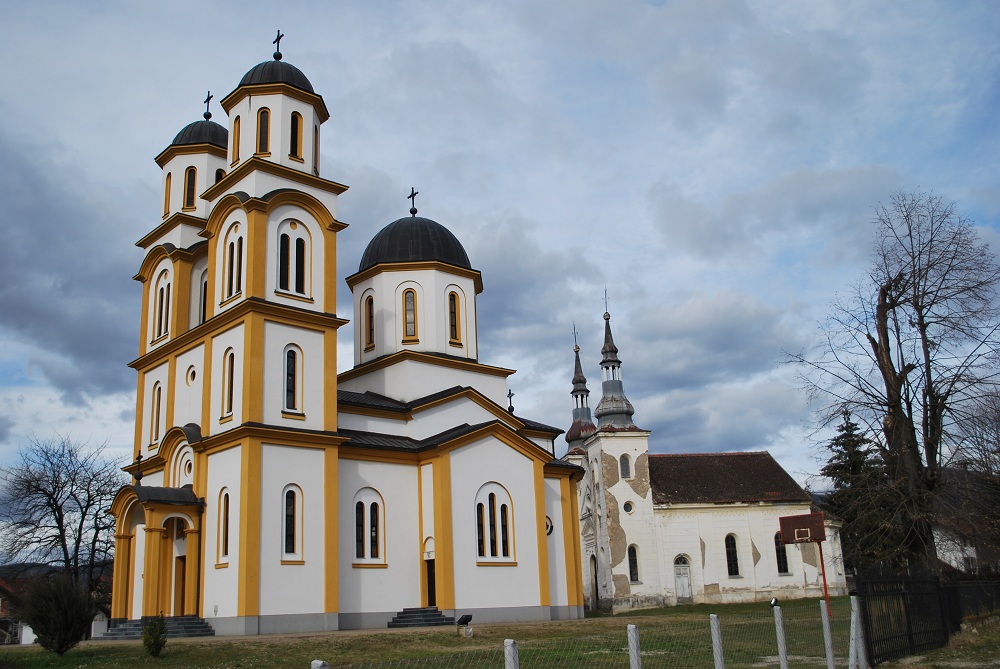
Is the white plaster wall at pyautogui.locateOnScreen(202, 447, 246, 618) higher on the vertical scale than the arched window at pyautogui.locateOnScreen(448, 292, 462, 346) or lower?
lower

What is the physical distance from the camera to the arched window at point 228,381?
79.6ft

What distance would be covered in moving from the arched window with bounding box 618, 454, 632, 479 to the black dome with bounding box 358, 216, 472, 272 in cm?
1766

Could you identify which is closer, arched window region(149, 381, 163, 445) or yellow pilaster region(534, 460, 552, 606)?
Answer: yellow pilaster region(534, 460, 552, 606)

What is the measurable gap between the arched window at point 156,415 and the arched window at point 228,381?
454 cm

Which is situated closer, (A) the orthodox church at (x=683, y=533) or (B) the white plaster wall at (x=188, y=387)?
(B) the white plaster wall at (x=188, y=387)

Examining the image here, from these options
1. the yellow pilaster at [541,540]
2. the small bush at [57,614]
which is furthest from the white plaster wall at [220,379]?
the yellow pilaster at [541,540]

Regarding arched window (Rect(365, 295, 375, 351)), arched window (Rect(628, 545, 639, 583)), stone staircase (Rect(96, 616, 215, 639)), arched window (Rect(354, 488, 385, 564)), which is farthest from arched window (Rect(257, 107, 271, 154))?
arched window (Rect(628, 545, 639, 583))

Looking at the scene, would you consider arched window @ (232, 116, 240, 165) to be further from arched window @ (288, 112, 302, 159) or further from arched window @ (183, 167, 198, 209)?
arched window @ (183, 167, 198, 209)

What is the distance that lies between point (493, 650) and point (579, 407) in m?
50.5

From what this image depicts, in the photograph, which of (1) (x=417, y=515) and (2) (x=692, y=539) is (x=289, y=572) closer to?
(1) (x=417, y=515)

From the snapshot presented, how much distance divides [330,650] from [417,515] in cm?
901

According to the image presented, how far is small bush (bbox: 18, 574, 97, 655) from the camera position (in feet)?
56.5

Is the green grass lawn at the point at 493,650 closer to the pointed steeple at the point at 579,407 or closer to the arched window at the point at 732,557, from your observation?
the arched window at the point at 732,557

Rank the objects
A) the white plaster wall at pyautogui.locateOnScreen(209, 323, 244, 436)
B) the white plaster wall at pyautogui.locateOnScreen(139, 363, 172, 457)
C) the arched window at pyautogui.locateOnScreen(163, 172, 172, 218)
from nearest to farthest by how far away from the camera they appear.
Answer: the white plaster wall at pyautogui.locateOnScreen(209, 323, 244, 436) < the white plaster wall at pyautogui.locateOnScreen(139, 363, 172, 457) < the arched window at pyautogui.locateOnScreen(163, 172, 172, 218)
